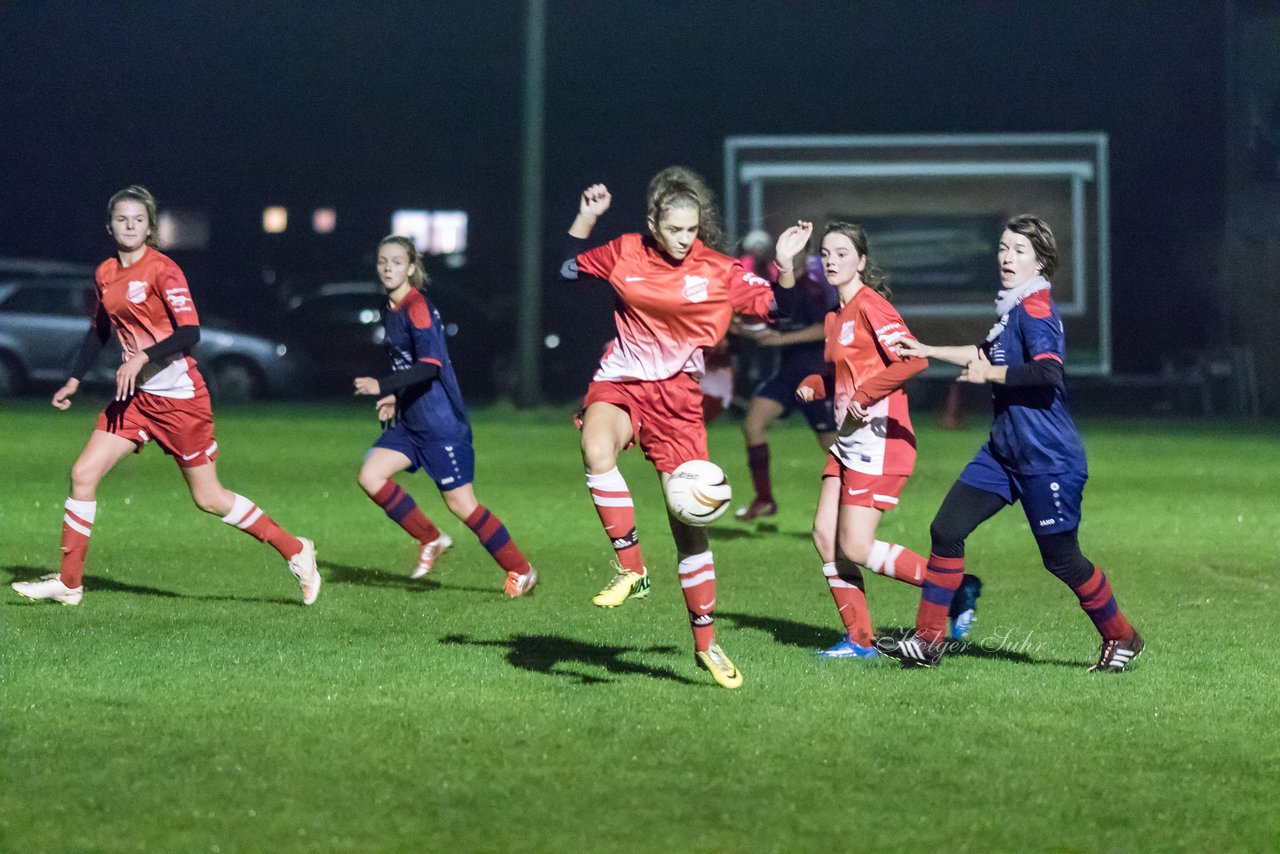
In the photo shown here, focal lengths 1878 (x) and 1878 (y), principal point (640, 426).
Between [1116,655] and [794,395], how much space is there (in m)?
4.99

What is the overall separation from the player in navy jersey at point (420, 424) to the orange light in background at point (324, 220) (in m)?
25.0

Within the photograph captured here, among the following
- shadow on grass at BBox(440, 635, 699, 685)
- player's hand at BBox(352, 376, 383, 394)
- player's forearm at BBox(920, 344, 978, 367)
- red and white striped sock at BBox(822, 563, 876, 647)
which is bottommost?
shadow on grass at BBox(440, 635, 699, 685)

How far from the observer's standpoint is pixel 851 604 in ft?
26.1

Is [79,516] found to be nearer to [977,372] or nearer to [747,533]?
[977,372]

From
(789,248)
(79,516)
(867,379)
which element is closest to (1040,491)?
(867,379)

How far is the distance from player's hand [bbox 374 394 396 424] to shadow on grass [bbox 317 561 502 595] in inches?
37.4

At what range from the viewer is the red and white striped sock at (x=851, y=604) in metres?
7.92

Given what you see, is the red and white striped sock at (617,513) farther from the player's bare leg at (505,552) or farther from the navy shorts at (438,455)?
the navy shorts at (438,455)

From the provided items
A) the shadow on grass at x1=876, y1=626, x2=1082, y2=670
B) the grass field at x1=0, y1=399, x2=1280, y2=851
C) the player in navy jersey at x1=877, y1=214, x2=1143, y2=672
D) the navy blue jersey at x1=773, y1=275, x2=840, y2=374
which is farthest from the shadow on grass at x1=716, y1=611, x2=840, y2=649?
the navy blue jersey at x1=773, y1=275, x2=840, y2=374

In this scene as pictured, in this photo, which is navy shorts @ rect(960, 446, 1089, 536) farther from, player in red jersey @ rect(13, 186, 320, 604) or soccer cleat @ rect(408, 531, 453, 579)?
soccer cleat @ rect(408, 531, 453, 579)

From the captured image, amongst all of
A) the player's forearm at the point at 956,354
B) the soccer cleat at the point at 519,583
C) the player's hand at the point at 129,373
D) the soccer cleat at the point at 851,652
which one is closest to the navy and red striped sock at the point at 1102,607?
the soccer cleat at the point at 851,652

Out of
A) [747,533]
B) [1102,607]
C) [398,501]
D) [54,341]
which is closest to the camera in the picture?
[1102,607]

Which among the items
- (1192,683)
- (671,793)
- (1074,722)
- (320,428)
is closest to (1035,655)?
(1192,683)

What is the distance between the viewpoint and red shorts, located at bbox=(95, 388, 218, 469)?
8992 mm
